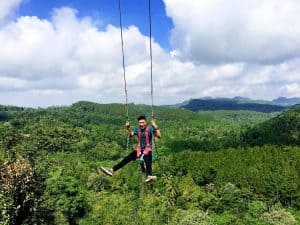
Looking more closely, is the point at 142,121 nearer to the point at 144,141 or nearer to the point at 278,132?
the point at 144,141

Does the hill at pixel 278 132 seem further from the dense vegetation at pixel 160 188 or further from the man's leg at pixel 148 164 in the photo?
the man's leg at pixel 148 164

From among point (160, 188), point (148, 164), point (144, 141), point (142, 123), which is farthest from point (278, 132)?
point (142, 123)

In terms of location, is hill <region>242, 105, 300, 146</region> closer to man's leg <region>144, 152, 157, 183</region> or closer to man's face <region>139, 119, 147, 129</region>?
man's leg <region>144, 152, 157, 183</region>

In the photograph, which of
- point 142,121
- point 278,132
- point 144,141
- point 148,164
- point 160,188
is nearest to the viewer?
point 142,121

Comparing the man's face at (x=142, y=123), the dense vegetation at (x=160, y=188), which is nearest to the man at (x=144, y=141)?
the man's face at (x=142, y=123)

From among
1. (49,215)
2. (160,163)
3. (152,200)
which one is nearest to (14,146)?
(160,163)

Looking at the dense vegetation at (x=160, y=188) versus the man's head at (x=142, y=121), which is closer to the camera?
the man's head at (x=142, y=121)

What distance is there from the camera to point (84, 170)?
384 ft

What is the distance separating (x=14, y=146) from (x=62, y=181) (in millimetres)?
70064

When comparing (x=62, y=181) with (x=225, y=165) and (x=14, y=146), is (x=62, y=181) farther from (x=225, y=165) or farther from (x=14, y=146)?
(x=14, y=146)

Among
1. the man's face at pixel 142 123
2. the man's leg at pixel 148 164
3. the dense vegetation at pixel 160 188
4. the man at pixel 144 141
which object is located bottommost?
the dense vegetation at pixel 160 188

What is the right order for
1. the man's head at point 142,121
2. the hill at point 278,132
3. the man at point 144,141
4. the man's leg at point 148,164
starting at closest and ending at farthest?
the man's head at point 142,121 → the man at point 144,141 → the man's leg at point 148,164 → the hill at point 278,132

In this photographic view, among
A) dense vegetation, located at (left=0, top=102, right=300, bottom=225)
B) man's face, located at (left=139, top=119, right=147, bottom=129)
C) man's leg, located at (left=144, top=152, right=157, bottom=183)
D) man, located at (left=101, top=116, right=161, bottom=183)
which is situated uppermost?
man's face, located at (left=139, top=119, right=147, bottom=129)

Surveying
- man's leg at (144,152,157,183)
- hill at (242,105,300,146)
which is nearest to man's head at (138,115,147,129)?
man's leg at (144,152,157,183)
